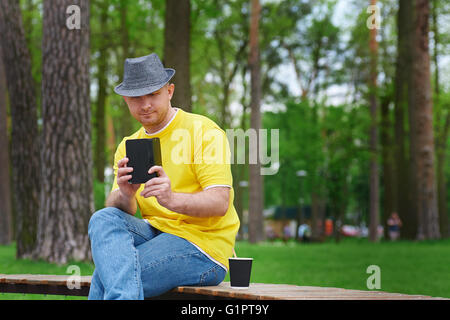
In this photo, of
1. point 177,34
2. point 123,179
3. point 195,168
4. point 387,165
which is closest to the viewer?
point 123,179

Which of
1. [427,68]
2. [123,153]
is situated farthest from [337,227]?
[123,153]

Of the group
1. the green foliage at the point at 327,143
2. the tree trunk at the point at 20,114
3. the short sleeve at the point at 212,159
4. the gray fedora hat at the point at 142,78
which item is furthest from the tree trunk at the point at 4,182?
the short sleeve at the point at 212,159

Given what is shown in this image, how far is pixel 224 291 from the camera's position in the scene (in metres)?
3.89

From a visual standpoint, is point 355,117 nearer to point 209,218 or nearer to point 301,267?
point 301,267

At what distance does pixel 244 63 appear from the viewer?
109 feet

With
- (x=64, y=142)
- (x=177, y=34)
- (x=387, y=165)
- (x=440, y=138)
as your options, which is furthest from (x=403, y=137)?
(x=64, y=142)

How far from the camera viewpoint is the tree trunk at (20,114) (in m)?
11.1

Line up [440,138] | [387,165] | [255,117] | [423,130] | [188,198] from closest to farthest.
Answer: [188,198] → [423,130] → [255,117] → [387,165] → [440,138]

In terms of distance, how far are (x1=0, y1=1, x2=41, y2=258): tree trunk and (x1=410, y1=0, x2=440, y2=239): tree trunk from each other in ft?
40.0

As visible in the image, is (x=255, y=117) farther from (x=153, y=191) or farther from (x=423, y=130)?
(x=153, y=191)

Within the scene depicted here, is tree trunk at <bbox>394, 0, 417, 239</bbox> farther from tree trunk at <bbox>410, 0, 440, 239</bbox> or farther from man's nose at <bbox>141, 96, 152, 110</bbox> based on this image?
man's nose at <bbox>141, 96, 152, 110</bbox>

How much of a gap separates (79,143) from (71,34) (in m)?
Result: 1.51

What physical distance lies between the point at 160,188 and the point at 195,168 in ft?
1.27

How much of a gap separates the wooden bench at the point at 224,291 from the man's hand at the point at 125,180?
645 millimetres
